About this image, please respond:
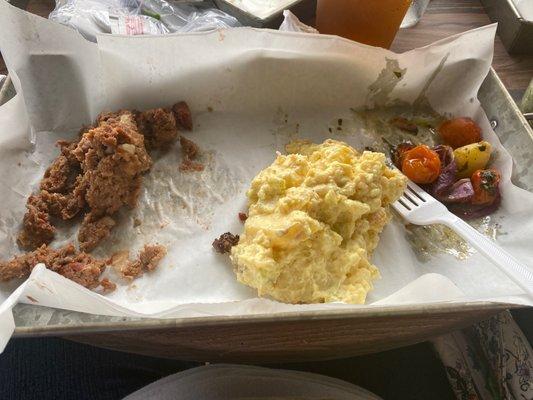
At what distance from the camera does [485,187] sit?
5.01 feet

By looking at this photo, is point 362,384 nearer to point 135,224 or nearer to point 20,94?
point 135,224

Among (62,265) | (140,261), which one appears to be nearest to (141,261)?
(140,261)

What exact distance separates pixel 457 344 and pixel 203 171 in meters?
0.99

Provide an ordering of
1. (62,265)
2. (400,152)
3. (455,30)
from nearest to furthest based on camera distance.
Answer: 1. (62,265)
2. (400,152)
3. (455,30)

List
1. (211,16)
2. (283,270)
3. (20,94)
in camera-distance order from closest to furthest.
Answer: (283,270)
(20,94)
(211,16)

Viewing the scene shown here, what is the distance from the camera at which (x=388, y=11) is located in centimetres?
172

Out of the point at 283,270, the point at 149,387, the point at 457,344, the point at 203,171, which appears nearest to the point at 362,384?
the point at 457,344

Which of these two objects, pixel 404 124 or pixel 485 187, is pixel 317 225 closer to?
pixel 485 187

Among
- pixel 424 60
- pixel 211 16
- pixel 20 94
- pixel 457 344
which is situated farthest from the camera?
pixel 211 16

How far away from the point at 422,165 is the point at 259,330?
819 millimetres

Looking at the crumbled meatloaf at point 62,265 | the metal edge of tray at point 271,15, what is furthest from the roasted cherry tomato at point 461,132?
the crumbled meatloaf at point 62,265

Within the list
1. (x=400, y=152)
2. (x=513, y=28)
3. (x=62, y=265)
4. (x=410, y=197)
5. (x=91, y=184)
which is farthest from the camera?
(x=513, y=28)

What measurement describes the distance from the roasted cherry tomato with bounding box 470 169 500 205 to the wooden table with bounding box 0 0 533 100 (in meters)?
0.56

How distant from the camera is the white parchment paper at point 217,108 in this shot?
1.38 metres
